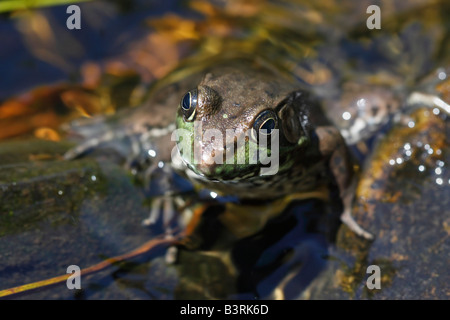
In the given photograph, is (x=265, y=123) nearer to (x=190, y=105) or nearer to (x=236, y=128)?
(x=236, y=128)

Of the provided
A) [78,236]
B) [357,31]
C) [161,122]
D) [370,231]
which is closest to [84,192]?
[78,236]

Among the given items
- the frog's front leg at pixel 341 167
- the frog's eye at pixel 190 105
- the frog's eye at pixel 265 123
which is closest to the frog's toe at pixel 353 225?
the frog's front leg at pixel 341 167

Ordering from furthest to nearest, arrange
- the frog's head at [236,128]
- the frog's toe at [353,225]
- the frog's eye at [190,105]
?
the frog's toe at [353,225], the frog's eye at [190,105], the frog's head at [236,128]

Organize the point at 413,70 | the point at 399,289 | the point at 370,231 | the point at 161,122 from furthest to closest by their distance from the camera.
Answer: the point at 413,70 < the point at 161,122 < the point at 370,231 < the point at 399,289

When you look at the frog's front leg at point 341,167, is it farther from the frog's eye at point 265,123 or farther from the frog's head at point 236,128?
the frog's eye at point 265,123

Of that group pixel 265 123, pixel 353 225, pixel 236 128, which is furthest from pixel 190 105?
pixel 353 225
